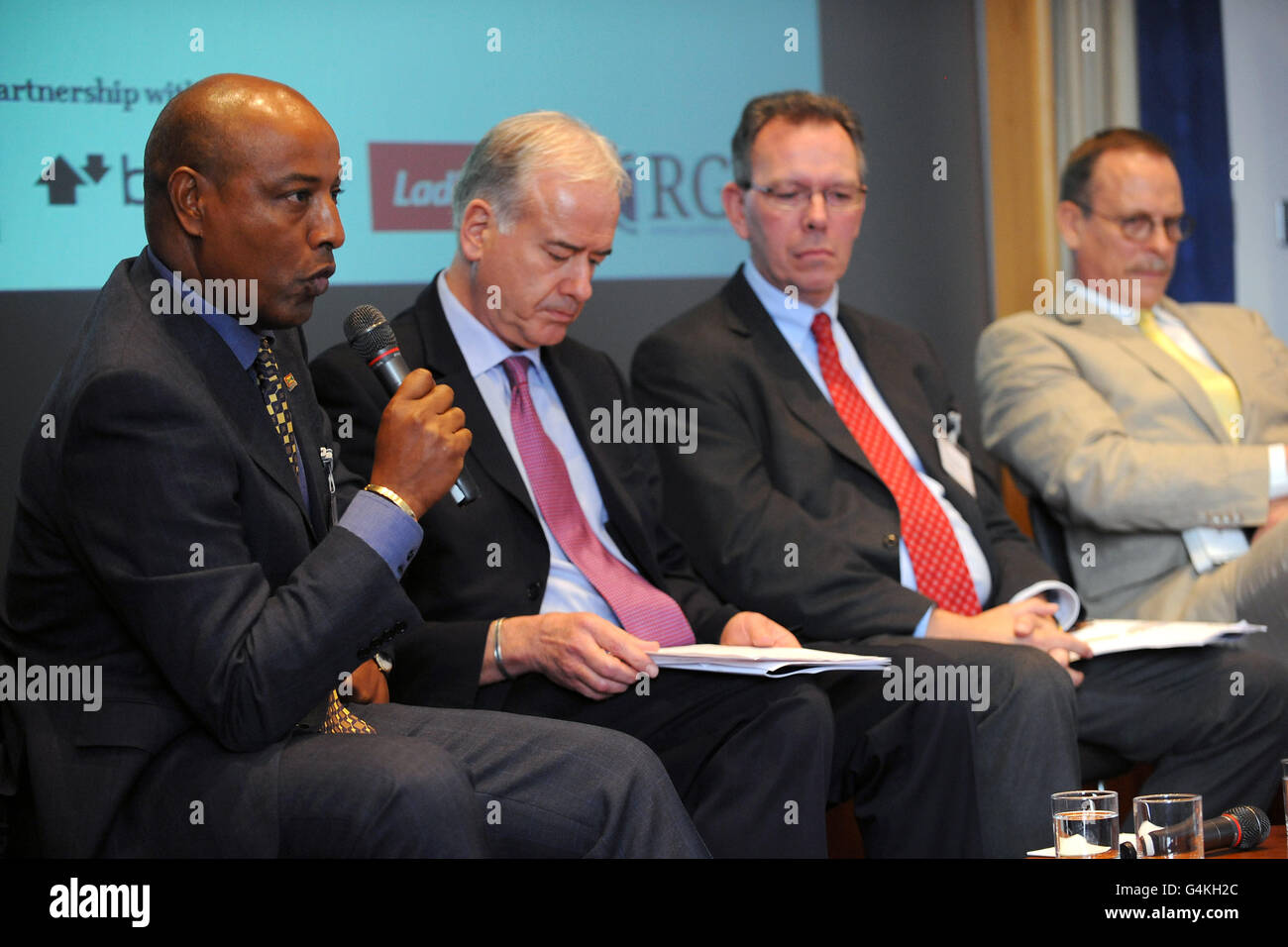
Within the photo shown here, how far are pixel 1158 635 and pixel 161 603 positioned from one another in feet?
6.45

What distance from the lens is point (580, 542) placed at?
102 inches

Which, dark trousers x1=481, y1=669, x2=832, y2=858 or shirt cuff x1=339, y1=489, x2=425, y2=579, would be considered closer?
shirt cuff x1=339, y1=489, x2=425, y2=579

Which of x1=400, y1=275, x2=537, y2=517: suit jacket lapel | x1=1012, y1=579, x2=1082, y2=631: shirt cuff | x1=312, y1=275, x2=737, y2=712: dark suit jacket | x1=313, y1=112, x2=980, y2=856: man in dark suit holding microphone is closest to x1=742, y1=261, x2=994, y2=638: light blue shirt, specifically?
x1=1012, y1=579, x2=1082, y2=631: shirt cuff

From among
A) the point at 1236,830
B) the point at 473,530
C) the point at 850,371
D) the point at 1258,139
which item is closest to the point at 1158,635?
the point at 1236,830

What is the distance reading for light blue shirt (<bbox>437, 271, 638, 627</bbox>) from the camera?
8.38ft

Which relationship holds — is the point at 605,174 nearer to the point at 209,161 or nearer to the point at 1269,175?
the point at 209,161

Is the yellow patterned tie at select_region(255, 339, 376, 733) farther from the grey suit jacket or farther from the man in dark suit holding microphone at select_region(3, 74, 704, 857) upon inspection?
the grey suit jacket

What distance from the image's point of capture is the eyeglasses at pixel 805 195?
3137mm

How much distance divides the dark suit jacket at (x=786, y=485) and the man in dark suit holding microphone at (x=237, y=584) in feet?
2.85

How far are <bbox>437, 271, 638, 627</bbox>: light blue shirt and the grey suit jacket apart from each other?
1.23 meters

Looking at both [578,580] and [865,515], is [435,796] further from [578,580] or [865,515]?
[865,515]

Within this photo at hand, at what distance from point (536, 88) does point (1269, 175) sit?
2.48 metres
